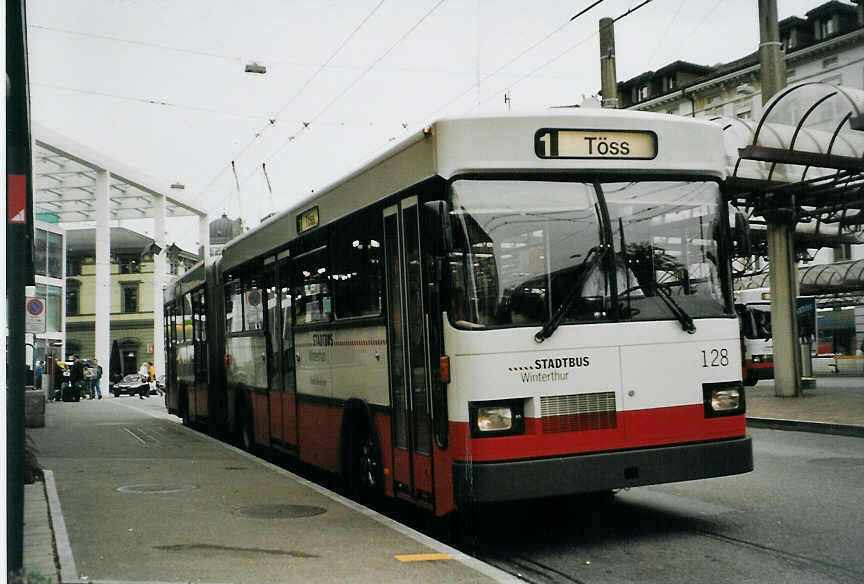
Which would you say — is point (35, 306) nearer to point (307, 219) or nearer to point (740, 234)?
point (307, 219)

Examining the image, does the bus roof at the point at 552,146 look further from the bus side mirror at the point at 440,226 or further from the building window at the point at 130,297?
the building window at the point at 130,297

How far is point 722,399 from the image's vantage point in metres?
7.63

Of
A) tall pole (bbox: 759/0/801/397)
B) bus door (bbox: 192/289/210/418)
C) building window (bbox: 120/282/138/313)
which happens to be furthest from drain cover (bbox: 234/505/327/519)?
building window (bbox: 120/282/138/313)

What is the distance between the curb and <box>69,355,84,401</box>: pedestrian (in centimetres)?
3116

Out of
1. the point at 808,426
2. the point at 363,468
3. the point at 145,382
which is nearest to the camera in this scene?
the point at 363,468

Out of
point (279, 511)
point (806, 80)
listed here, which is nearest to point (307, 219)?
point (279, 511)

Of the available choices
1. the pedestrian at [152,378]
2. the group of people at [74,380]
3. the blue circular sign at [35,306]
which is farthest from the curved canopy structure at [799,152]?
the pedestrian at [152,378]

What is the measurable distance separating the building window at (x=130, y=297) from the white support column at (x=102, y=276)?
64.8 feet

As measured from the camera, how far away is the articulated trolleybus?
275 inches

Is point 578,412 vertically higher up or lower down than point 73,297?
lower down

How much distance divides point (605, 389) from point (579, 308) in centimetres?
62

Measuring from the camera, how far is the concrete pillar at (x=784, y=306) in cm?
2131

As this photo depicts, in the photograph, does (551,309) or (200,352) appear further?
(200,352)

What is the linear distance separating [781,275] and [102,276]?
3588cm
